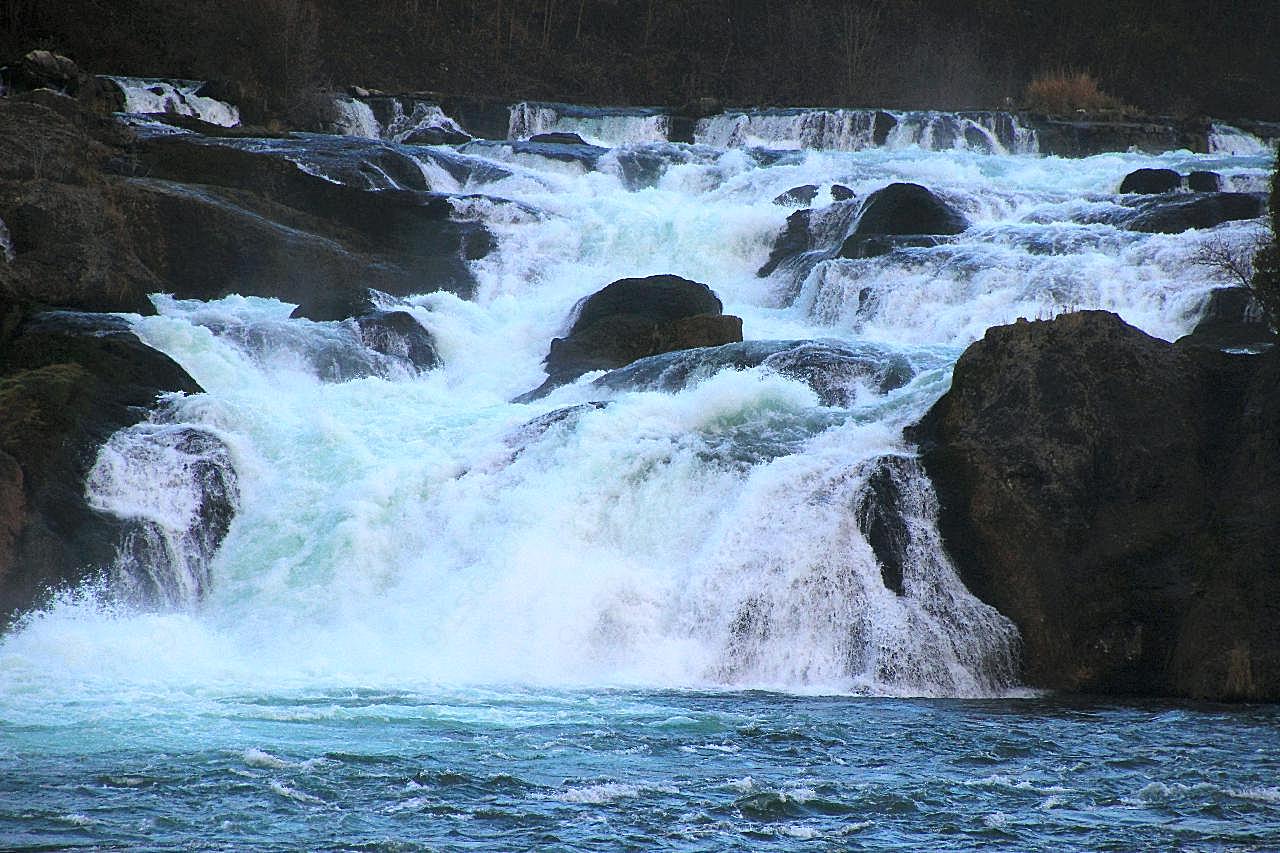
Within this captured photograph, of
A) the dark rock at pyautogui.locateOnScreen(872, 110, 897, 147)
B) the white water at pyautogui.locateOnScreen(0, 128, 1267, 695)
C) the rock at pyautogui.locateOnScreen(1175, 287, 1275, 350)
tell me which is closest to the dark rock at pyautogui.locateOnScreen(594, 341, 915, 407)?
the white water at pyautogui.locateOnScreen(0, 128, 1267, 695)

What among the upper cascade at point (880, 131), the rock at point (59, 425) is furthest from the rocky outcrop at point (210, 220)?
the upper cascade at point (880, 131)

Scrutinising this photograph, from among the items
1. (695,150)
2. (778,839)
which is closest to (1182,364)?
(778,839)

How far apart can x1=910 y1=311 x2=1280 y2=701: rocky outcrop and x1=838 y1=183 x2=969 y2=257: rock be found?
381 inches

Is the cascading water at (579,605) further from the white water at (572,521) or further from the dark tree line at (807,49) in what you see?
the dark tree line at (807,49)

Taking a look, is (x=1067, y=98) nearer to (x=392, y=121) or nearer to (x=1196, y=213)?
(x=392, y=121)

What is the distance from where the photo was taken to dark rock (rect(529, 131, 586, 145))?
36188 mm

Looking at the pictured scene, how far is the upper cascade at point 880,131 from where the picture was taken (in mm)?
36906

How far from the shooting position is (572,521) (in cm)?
1452

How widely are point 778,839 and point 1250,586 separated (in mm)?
6643

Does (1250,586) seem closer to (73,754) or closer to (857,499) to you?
(857,499)

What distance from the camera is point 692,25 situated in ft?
192

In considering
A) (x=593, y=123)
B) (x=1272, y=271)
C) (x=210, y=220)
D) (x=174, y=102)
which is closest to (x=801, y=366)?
(x=1272, y=271)

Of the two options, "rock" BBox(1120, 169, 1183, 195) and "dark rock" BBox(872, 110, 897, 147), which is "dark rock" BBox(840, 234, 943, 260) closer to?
"rock" BBox(1120, 169, 1183, 195)

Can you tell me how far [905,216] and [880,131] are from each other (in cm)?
1477
